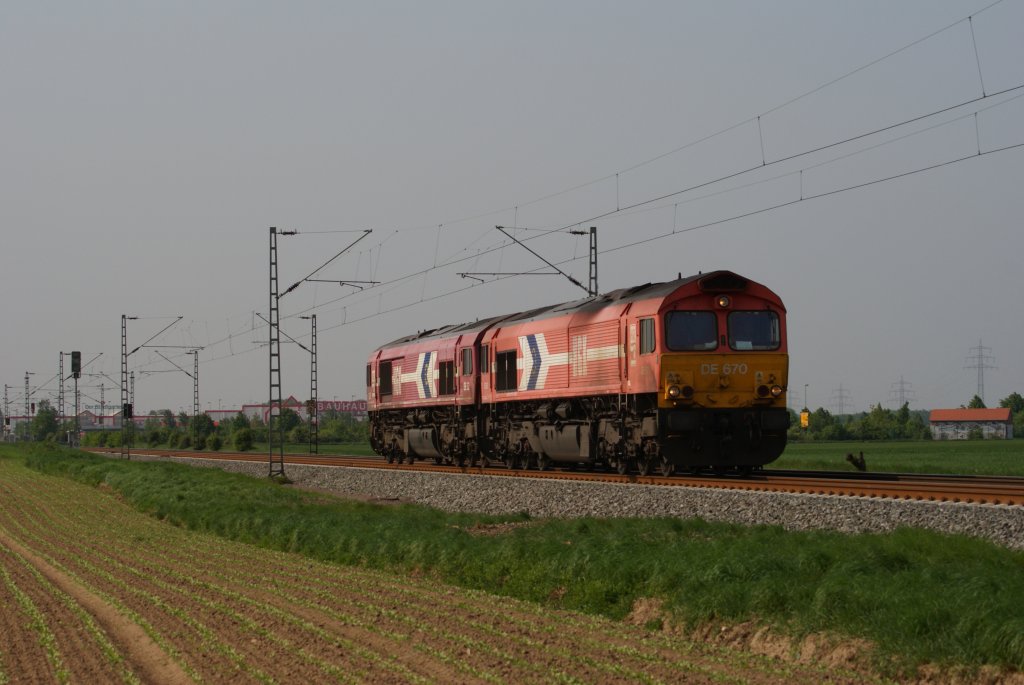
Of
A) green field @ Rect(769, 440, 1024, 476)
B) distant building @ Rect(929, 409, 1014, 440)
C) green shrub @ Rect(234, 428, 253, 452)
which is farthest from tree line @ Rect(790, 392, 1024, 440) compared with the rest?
green shrub @ Rect(234, 428, 253, 452)

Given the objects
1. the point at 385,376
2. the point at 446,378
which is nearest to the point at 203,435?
the point at 385,376

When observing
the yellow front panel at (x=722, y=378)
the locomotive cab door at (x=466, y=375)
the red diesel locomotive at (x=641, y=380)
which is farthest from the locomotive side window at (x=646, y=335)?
the locomotive cab door at (x=466, y=375)

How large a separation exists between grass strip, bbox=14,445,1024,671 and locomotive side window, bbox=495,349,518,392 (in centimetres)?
1248

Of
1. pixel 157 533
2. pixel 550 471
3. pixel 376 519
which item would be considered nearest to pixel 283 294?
pixel 550 471

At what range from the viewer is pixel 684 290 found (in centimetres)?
2914

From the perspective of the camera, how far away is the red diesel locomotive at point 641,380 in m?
28.6

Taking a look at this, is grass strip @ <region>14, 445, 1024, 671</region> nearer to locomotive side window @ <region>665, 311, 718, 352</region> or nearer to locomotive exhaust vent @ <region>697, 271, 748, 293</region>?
locomotive side window @ <region>665, 311, 718, 352</region>

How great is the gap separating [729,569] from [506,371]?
24289 millimetres

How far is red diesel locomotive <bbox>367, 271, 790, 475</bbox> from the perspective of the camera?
2864 cm

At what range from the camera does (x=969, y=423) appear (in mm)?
170750

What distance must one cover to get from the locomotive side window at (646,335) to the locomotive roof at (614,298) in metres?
0.68

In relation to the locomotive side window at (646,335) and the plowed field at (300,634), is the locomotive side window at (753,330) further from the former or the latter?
the plowed field at (300,634)

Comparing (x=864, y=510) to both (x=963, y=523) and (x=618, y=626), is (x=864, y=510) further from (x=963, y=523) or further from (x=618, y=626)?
(x=618, y=626)

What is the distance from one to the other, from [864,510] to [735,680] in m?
10.0
